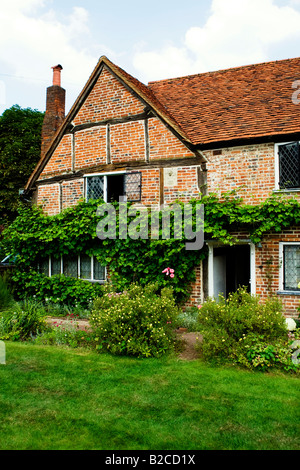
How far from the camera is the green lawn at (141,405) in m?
3.90

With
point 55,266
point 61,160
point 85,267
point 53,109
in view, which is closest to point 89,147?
point 61,160

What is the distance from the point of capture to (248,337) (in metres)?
6.26

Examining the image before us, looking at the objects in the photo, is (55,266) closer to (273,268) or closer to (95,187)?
(95,187)

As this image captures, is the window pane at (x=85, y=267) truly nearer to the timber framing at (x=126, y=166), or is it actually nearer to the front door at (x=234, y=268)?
the timber framing at (x=126, y=166)

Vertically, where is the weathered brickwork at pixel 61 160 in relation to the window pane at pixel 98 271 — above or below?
above

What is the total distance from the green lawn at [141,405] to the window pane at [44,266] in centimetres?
628

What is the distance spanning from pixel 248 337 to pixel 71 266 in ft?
25.0

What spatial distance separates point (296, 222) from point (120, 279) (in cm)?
518

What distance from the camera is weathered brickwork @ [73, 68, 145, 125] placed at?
1156 cm

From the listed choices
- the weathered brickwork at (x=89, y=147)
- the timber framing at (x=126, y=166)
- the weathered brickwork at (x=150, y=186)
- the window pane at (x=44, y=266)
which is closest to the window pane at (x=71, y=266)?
the window pane at (x=44, y=266)

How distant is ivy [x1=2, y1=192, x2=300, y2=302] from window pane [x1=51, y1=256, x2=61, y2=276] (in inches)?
13.7

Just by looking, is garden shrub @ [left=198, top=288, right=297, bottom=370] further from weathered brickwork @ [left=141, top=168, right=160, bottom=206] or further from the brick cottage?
weathered brickwork @ [left=141, top=168, right=160, bottom=206]

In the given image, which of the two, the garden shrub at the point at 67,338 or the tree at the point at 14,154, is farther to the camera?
the tree at the point at 14,154

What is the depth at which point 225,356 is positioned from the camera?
6.38m
